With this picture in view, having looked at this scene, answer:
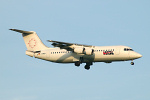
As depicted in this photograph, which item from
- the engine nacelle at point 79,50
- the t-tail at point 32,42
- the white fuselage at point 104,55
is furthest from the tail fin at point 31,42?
the engine nacelle at point 79,50

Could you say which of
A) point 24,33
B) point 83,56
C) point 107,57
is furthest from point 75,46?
point 24,33

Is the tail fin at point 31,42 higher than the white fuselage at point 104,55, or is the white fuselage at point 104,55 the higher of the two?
the tail fin at point 31,42

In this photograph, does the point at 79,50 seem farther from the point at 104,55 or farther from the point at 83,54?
the point at 104,55

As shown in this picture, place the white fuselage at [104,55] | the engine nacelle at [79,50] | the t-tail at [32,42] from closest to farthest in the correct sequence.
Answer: the engine nacelle at [79,50] → the white fuselage at [104,55] → the t-tail at [32,42]

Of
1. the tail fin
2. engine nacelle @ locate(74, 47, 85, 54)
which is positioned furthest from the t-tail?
engine nacelle @ locate(74, 47, 85, 54)

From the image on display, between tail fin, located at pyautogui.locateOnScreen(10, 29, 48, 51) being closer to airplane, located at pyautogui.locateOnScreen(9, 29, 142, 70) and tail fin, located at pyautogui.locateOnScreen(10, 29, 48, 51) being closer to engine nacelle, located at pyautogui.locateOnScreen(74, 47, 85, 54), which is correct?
airplane, located at pyautogui.locateOnScreen(9, 29, 142, 70)

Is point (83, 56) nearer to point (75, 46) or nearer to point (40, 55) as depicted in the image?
point (75, 46)

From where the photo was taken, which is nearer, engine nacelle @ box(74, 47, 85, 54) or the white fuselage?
engine nacelle @ box(74, 47, 85, 54)

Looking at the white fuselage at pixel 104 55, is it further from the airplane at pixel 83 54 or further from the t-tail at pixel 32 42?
the t-tail at pixel 32 42

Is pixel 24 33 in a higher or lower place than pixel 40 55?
higher

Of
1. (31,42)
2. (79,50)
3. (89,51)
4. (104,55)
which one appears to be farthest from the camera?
(31,42)

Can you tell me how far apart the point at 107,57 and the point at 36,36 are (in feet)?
40.1

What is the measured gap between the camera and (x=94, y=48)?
46594 millimetres

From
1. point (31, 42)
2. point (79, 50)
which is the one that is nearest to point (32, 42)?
point (31, 42)
